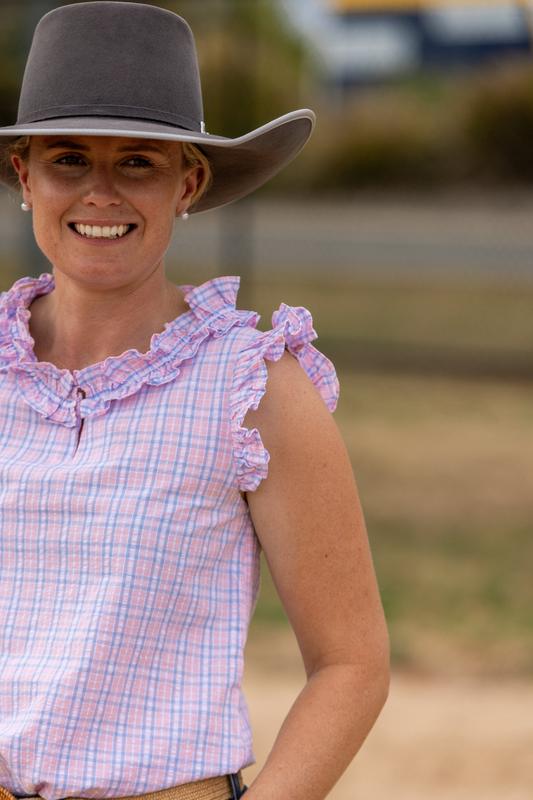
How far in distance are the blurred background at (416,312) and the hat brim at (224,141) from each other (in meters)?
2.26

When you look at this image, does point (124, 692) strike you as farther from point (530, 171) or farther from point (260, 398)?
point (530, 171)

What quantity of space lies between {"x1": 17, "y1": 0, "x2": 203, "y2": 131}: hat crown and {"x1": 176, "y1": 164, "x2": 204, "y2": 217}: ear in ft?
0.29

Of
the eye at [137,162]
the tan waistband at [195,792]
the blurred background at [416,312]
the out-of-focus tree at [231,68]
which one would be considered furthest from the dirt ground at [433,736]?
the out-of-focus tree at [231,68]

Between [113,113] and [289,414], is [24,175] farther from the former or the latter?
[289,414]

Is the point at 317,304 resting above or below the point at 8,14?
below

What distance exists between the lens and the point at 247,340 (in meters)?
1.55

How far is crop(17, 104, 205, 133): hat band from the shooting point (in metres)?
1.51

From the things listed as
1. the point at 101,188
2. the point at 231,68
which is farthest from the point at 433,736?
the point at 231,68

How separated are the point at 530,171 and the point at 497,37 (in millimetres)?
8945

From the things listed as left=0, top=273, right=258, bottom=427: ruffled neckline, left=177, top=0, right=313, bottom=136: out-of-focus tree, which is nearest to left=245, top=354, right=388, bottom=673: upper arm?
left=0, top=273, right=258, bottom=427: ruffled neckline

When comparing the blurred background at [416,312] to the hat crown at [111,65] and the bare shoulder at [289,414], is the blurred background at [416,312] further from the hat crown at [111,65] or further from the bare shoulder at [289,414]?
the hat crown at [111,65]

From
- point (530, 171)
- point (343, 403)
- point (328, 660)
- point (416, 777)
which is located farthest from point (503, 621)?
point (530, 171)

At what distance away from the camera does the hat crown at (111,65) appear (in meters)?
1.52

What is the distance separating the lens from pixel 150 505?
4.83 ft
